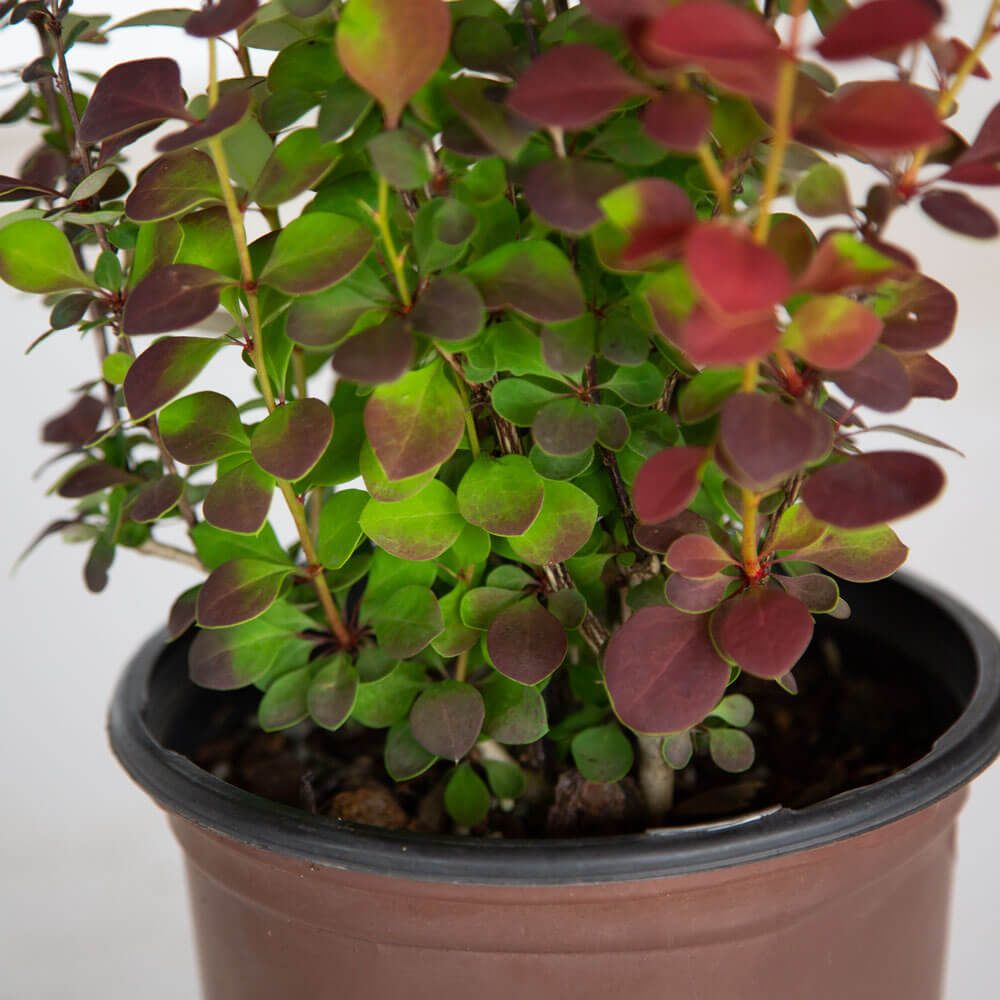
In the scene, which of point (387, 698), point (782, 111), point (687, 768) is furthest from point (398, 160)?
point (687, 768)

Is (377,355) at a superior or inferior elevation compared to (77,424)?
superior

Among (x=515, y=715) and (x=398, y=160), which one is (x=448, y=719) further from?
(x=398, y=160)

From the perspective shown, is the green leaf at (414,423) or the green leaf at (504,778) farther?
the green leaf at (504,778)

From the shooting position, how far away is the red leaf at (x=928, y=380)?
0.55 meters

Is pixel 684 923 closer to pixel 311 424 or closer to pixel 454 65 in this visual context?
pixel 311 424

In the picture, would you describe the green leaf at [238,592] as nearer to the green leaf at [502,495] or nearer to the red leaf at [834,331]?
the green leaf at [502,495]

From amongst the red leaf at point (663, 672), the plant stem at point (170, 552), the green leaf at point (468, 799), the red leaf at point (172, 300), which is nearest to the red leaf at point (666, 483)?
the red leaf at point (663, 672)

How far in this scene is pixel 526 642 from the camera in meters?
0.58

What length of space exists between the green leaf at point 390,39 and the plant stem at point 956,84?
0.66 ft

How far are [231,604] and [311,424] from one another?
0.45 ft

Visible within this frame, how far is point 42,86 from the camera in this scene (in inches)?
29.3

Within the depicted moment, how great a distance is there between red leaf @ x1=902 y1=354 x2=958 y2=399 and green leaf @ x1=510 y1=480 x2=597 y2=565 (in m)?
0.17

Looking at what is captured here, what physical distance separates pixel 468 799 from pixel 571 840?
13 centimetres

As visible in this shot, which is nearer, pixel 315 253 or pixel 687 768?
pixel 315 253
